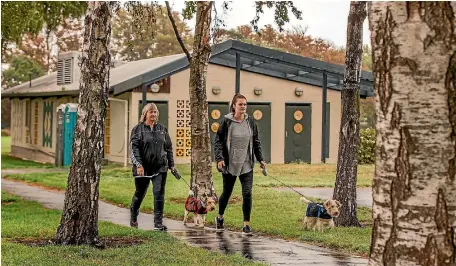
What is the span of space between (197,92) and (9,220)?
353cm

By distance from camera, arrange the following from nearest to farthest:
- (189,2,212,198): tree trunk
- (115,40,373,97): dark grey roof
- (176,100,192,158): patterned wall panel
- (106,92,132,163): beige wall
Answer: (189,2,212,198): tree trunk
(115,40,373,97): dark grey roof
(106,92,132,163): beige wall
(176,100,192,158): patterned wall panel

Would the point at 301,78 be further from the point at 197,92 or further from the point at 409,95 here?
the point at 409,95

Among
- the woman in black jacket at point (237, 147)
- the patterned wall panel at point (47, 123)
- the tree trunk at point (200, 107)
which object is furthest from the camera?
the patterned wall panel at point (47, 123)

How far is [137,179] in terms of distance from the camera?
11.0m

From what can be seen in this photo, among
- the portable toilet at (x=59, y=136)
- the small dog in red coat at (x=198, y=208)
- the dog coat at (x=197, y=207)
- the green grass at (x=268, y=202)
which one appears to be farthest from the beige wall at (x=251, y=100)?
the dog coat at (x=197, y=207)

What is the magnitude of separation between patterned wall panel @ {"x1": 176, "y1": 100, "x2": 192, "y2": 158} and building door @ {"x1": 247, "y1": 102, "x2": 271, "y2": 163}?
2.28 meters

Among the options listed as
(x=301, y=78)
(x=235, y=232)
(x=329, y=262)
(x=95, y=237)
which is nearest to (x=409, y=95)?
(x=329, y=262)

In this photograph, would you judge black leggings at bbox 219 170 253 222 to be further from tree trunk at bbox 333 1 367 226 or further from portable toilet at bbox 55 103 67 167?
portable toilet at bbox 55 103 67 167

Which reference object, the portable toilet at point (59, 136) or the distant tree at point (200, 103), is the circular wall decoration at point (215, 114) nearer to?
the portable toilet at point (59, 136)

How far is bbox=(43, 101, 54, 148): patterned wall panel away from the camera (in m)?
32.6

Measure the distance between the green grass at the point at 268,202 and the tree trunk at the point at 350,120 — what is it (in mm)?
464

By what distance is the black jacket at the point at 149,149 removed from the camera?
10.8m

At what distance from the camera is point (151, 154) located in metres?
10.8

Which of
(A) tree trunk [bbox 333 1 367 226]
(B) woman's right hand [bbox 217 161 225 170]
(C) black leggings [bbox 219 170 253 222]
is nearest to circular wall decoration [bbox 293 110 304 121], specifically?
(A) tree trunk [bbox 333 1 367 226]
